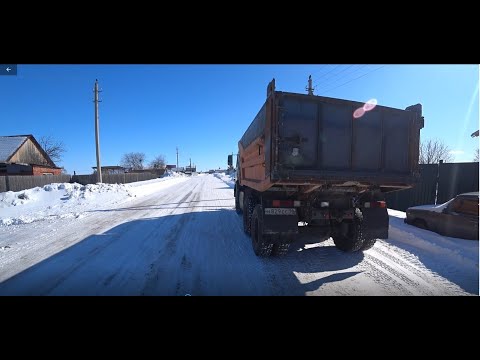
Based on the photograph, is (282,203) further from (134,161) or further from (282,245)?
(134,161)

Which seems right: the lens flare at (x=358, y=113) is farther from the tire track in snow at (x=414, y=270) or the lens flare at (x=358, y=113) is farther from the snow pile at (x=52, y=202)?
the snow pile at (x=52, y=202)

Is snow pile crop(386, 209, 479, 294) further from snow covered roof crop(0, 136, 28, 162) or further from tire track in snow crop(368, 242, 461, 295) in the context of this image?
snow covered roof crop(0, 136, 28, 162)

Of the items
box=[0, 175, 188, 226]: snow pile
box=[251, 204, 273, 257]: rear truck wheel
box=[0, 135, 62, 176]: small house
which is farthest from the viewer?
box=[0, 135, 62, 176]: small house

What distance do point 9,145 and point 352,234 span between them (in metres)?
41.8

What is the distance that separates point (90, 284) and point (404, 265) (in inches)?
213

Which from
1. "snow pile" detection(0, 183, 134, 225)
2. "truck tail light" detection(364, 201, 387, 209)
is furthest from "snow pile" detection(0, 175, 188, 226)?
"truck tail light" detection(364, 201, 387, 209)

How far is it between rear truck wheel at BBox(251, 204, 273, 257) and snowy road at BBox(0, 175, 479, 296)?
7.4 inches

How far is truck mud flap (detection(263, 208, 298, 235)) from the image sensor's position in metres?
3.89

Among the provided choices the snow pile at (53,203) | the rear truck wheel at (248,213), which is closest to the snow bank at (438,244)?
the rear truck wheel at (248,213)

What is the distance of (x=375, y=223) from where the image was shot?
13.9ft
